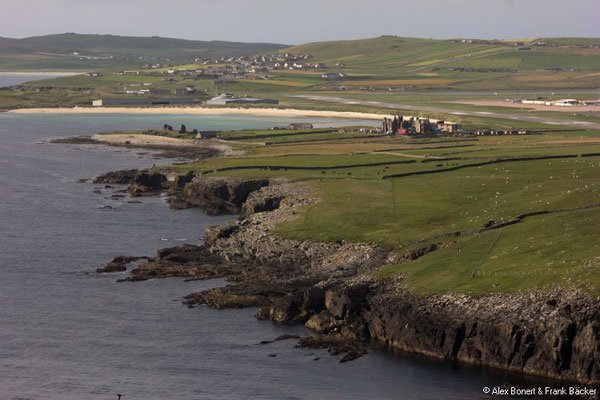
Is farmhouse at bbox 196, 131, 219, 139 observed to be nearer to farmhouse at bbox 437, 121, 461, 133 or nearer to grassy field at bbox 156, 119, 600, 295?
grassy field at bbox 156, 119, 600, 295

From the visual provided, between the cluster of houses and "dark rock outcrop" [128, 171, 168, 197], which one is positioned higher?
the cluster of houses

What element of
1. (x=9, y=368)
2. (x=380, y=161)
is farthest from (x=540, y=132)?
(x=9, y=368)

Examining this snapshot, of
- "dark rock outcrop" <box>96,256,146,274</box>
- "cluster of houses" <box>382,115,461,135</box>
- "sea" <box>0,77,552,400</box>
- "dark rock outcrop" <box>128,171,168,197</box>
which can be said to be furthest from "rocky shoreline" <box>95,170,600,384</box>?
"cluster of houses" <box>382,115,461,135</box>

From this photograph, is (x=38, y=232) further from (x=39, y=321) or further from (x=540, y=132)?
(x=540, y=132)

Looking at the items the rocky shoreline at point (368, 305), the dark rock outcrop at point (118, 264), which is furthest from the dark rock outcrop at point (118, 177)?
the dark rock outcrop at point (118, 264)

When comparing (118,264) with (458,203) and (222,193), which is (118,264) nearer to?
(458,203)

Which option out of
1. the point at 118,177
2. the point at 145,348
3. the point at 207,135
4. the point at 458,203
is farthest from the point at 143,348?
the point at 207,135
